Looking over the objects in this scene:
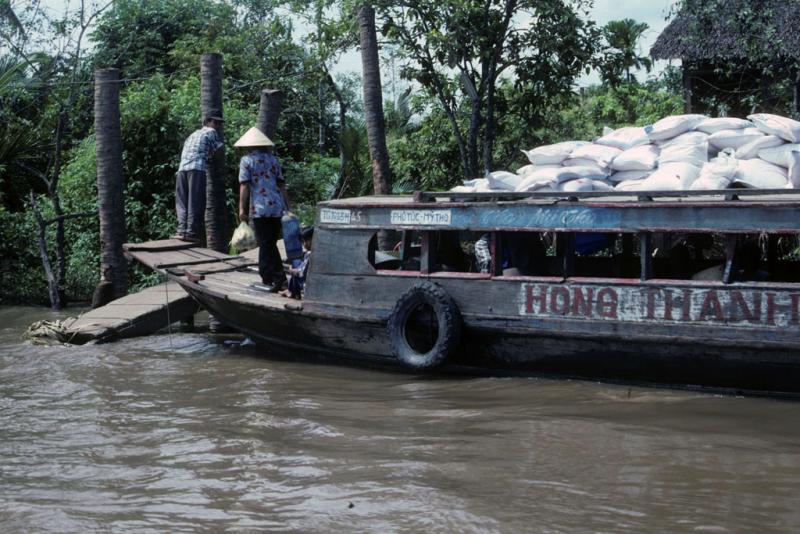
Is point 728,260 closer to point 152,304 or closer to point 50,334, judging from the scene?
point 152,304

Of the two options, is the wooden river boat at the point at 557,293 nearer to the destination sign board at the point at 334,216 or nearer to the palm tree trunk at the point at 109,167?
the destination sign board at the point at 334,216

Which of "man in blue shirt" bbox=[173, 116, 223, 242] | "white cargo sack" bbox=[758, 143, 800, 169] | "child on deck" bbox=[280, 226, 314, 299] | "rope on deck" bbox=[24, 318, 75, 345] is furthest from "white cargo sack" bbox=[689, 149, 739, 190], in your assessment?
"rope on deck" bbox=[24, 318, 75, 345]

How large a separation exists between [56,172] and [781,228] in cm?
876

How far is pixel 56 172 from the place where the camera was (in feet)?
39.2

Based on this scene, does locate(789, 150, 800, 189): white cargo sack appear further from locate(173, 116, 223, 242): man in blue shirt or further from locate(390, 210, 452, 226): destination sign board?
locate(173, 116, 223, 242): man in blue shirt

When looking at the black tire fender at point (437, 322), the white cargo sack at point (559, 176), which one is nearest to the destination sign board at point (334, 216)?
the black tire fender at point (437, 322)

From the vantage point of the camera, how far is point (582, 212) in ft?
22.6

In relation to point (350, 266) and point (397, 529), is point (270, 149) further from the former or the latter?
point (397, 529)

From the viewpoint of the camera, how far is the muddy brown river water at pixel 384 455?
463cm

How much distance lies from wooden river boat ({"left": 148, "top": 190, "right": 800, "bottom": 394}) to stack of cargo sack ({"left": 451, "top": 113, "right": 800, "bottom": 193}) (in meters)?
0.19

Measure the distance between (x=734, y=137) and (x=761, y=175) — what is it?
22.2 inches

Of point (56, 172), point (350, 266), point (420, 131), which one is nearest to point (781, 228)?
point (350, 266)

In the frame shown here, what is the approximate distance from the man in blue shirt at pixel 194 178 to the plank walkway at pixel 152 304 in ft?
0.77

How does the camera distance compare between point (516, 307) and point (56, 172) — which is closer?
point (516, 307)
